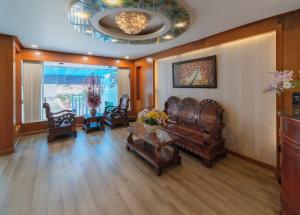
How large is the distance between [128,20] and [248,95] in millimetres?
2605

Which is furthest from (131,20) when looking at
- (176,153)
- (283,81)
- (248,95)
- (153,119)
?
(248,95)

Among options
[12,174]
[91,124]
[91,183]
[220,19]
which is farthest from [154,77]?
[12,174]

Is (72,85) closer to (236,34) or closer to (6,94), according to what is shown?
(6,94)

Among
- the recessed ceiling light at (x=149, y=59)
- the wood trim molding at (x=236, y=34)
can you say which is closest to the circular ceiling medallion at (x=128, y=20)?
the wood trim molding at (x=236, y=34)

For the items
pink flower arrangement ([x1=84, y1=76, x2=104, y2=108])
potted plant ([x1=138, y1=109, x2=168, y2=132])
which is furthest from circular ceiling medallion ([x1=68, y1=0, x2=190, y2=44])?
pink flower arrangement ([x1=84, y1=76, x2=104, y2=108])

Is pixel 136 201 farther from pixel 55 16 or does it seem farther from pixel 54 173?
pixel 55 16

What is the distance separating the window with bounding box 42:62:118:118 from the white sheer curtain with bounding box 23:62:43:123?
0.88m

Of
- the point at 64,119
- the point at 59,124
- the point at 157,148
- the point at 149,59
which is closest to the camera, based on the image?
the point at 157,148

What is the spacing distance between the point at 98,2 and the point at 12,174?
3.02 meters

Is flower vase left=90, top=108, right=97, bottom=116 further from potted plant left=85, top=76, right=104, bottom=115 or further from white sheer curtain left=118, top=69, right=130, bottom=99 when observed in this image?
white sheer curtain left=118, top=69, right=130, bottom=99

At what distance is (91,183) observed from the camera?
2395mm

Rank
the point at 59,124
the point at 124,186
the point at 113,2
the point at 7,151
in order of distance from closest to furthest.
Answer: the point at 113,2
the point at 124,186
the point at 7,151
the point at 59,124

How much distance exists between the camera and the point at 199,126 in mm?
3621

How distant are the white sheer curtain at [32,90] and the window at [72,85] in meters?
0.88
